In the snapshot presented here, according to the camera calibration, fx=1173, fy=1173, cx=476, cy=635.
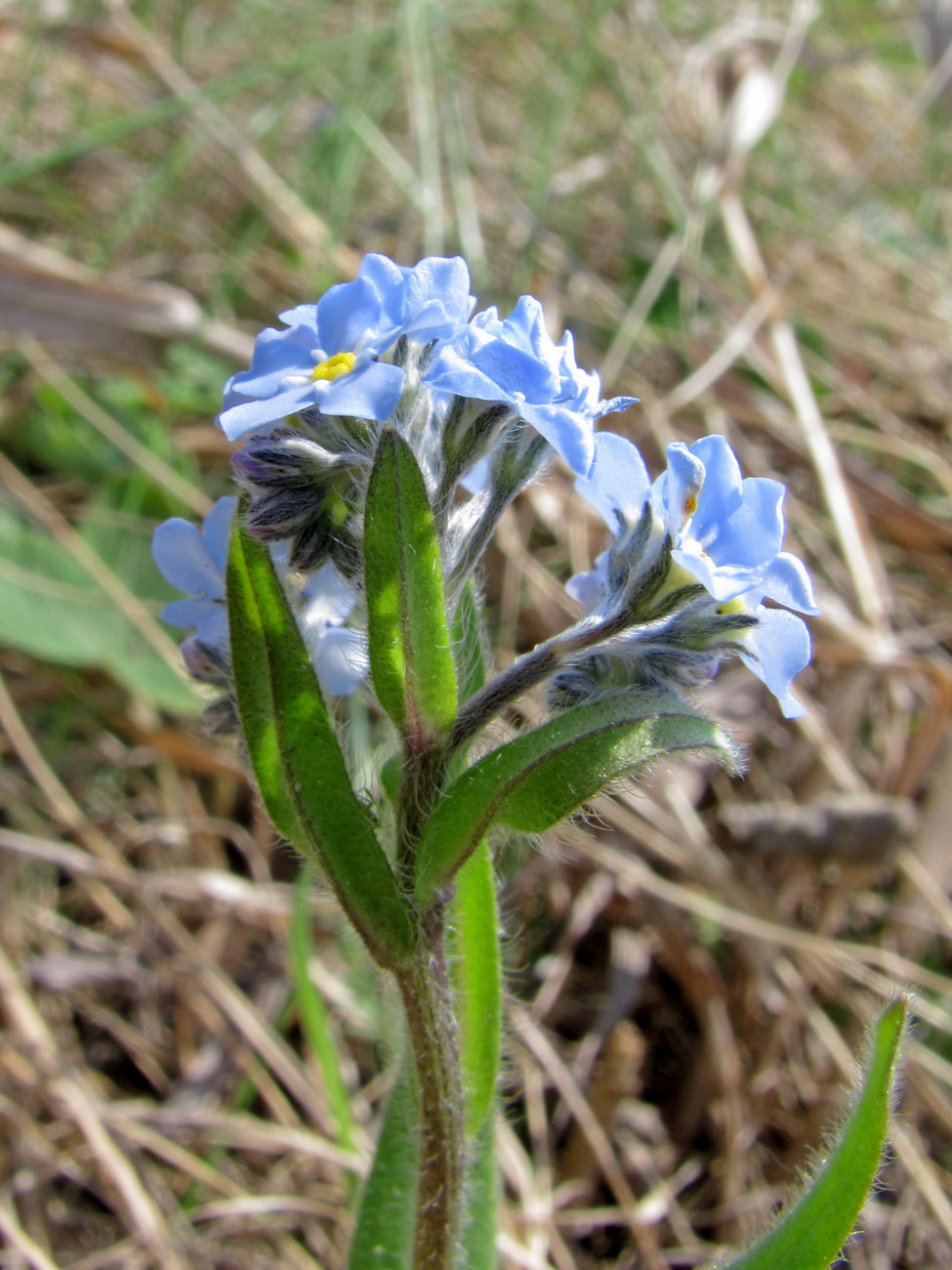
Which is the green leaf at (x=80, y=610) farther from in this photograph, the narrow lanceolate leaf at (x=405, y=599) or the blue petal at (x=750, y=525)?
the blue petal at (x=750, y=525)

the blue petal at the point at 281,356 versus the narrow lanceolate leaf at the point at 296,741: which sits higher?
the blue petal at the point at 281,356

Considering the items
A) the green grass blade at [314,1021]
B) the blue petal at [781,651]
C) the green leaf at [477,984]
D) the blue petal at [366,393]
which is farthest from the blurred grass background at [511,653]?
the blue petal at [366,393]

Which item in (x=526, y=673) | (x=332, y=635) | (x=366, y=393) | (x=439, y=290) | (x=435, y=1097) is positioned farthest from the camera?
(x=332, y=635)

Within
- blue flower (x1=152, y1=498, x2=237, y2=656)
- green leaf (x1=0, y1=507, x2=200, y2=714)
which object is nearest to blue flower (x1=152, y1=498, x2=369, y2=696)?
blue flower (x1=152, y1=498, x2=237, y2=656)

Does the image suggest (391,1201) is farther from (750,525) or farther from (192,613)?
(750,525)

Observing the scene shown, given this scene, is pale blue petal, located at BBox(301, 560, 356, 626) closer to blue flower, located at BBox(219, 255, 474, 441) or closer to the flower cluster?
the flower cluster

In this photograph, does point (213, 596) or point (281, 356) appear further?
point (213, 596)

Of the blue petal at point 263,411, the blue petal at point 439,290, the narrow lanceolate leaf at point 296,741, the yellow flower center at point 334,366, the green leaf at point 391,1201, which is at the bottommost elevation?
the green leaf at point 391,1201

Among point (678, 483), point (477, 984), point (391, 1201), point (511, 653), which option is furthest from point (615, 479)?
point (511, 653)
